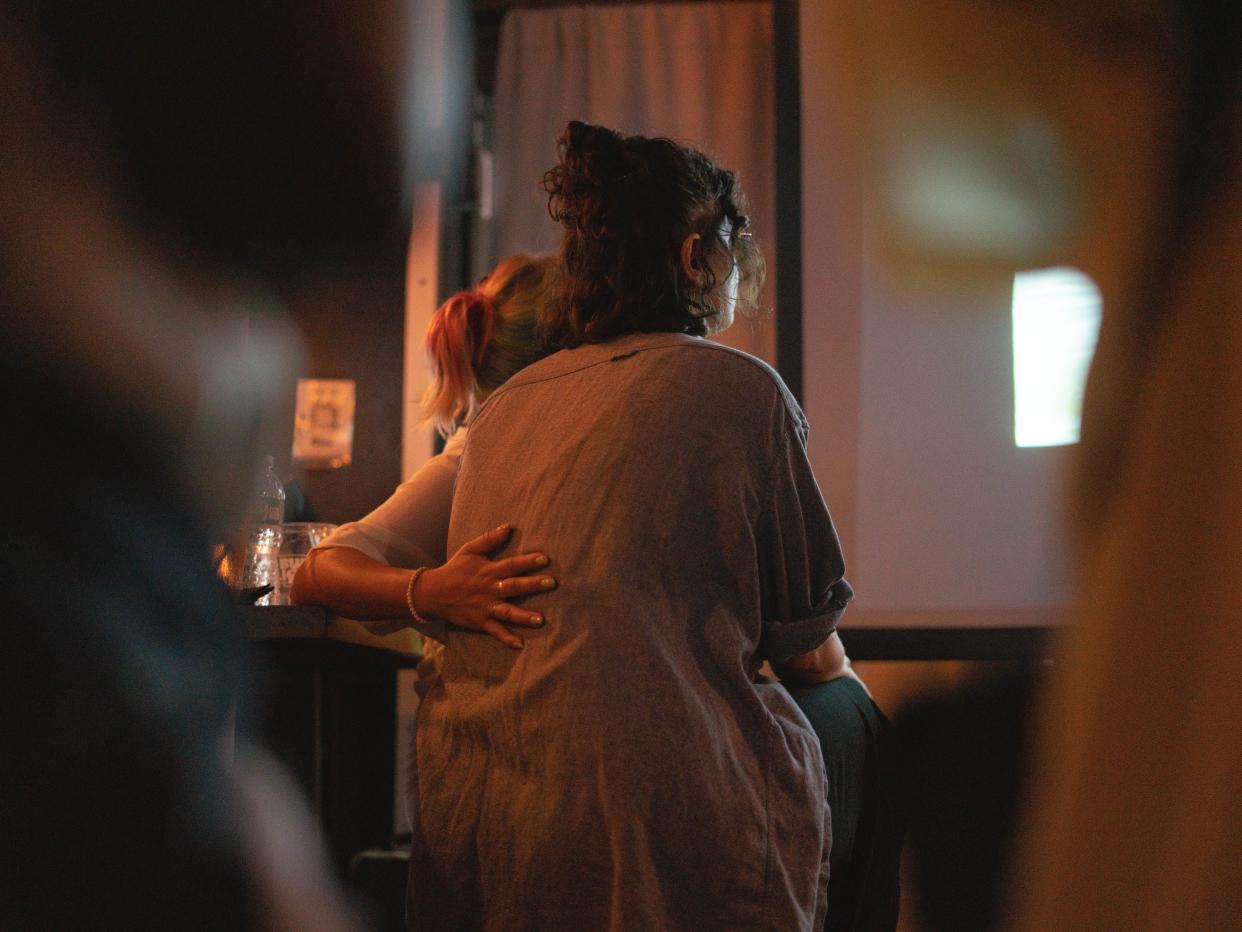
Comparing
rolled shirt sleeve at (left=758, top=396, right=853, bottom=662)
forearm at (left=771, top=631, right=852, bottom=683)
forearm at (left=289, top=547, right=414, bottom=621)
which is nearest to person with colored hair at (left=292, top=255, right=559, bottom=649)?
forearm at (left=289, top=547, right=414, bottom=621)

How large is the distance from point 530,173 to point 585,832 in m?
2.01

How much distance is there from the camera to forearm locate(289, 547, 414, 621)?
3.29 feet

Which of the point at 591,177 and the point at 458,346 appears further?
the point at 458,346

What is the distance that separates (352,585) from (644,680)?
368 millimetres

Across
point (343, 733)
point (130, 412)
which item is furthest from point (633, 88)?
point (130, 412)

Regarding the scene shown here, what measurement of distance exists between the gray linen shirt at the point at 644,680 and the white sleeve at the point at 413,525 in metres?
0.21

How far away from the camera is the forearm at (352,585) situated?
1.00m

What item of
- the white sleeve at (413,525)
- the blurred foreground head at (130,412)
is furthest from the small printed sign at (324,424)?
the blurred foreground head at (130,412)

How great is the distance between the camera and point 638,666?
2.60ft

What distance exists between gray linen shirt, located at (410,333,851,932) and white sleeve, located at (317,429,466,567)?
205mm

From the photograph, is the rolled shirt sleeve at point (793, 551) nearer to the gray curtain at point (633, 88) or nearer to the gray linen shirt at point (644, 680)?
the gray linen shirt at point (644, 680)

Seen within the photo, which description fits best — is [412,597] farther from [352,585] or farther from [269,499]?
[269,499]

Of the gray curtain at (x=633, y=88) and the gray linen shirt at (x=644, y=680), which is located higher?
the gray curtain at (x=633, y=88)

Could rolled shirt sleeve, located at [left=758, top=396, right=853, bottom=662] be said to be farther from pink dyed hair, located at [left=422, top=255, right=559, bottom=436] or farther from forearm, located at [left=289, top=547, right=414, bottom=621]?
pink dyed hair, located at [left=422, top=255, right=559, bottom=436]
